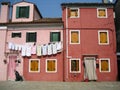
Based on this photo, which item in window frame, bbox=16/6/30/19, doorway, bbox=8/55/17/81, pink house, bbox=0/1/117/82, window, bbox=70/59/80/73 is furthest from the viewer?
window frame, bbox=16/6/30/19

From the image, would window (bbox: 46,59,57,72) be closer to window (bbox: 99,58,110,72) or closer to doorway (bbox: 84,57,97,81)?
doorway (bbox: 84,57,97,81)

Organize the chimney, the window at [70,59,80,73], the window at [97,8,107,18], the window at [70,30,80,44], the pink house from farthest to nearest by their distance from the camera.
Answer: the chimney, the window at [97,8,107,18], the window at [70,30,80,44], the pink house, the window at [70,59,80,73]

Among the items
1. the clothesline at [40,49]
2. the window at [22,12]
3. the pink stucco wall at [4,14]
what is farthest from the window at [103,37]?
the pink stucco wall at [4,14]

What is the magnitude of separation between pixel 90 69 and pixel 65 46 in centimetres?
389

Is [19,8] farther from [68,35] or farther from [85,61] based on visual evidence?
[85,61]

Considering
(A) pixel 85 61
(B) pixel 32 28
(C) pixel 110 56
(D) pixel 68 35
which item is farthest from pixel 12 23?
(C) pixel 110 56

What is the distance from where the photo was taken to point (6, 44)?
3130 cm

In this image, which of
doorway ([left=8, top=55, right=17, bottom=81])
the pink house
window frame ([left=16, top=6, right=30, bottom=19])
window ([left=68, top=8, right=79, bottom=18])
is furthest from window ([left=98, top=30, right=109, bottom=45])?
doorway ([left=8, top=55, right=17, bottom=81])

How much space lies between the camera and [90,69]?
2950 centimetres

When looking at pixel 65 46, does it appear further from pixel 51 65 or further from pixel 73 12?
pixel 73 12

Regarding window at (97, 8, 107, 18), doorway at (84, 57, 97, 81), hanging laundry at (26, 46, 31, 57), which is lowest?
doorway at (84, 57, 97, 81)

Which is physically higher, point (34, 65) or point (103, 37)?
point (103, 37)

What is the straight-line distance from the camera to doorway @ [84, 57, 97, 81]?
29.4 m

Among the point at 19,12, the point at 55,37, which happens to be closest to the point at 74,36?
the point at 55,37
